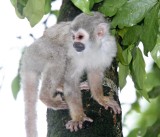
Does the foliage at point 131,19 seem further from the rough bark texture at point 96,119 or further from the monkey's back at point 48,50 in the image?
the monkey's back at point 48,50

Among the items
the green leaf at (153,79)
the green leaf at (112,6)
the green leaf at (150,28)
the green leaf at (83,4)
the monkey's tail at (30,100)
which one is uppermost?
the green leaf at (83,4)

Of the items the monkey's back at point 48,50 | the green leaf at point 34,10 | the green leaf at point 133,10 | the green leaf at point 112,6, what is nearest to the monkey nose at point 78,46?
the monkey's back at point 48,50

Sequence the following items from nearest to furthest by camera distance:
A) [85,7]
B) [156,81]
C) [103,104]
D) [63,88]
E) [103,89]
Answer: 1. [85,7]
2. [103,104]
3. [103,89]
4. [63,88]
5. [156,81]

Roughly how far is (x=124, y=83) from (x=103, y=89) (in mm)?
209

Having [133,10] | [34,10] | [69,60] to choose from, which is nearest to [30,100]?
[69,60]

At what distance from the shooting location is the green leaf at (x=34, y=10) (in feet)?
7.64

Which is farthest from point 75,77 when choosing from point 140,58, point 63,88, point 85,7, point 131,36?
point 85,7

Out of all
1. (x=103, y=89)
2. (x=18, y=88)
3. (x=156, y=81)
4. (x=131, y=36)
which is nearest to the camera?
(x=131, y=36)

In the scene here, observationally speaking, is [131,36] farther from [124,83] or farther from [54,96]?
[54,96]

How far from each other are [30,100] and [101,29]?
0.97 meters

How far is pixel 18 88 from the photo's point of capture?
11.9 ft

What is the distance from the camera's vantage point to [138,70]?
2.82 m

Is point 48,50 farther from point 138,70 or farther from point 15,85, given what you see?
point 138,70

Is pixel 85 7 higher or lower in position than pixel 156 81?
higher
